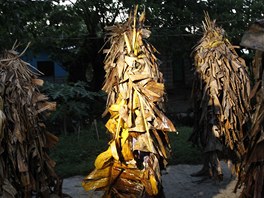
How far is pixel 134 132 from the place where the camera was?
4895mm

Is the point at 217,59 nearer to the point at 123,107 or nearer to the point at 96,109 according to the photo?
the point at 123,107

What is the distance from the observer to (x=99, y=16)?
50.6ft

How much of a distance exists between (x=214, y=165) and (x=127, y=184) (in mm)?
3181

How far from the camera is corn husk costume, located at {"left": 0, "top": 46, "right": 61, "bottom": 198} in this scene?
14.4 feet

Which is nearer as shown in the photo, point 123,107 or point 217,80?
point 123,107

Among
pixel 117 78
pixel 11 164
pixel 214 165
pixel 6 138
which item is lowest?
pixel 214 165

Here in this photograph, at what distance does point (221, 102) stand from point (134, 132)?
342 cm

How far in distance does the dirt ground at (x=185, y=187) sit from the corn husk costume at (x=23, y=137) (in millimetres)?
2317

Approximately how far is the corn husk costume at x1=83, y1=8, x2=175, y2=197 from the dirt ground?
2279mm

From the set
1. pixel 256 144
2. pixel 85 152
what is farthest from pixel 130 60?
pixel 85 152

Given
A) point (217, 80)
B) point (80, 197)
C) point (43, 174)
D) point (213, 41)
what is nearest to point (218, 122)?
point (217, 80)

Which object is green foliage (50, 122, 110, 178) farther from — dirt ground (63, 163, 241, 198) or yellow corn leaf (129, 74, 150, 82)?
yellow corn leaf (129, 74, 150, 82)

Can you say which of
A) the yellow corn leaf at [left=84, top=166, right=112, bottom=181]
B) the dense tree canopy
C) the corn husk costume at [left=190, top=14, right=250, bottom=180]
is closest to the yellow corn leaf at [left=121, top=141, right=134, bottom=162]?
the yellow corn leaf at [left=84, top=166, right=112, bottom=181]

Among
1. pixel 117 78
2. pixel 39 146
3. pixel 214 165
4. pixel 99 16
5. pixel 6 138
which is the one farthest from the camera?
pixel 99 16
